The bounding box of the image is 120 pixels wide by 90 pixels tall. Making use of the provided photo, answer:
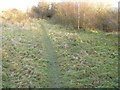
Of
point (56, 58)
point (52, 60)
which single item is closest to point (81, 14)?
point (56, 58)

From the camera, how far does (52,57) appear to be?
857cm

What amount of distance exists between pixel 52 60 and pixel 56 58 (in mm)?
168

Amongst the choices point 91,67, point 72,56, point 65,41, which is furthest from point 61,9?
point 91,67

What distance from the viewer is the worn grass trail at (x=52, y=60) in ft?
22.7

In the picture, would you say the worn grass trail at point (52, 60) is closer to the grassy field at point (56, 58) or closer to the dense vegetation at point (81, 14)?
the grassy field at point (56, 58)

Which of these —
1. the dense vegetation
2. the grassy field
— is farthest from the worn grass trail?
the dense vegetation

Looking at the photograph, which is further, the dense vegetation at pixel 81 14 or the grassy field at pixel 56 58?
the dense vegetation at pixel 81 14

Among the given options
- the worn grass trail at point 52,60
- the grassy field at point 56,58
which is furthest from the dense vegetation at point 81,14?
the worn grass trail at point 52,60

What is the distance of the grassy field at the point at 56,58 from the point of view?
6.88 m

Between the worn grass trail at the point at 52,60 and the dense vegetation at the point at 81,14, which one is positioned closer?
the worn grass trail at the point at 52,60

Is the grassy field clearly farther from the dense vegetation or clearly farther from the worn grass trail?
the dense vegetation

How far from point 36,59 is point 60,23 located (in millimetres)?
5343

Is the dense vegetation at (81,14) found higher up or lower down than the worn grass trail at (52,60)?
higher up

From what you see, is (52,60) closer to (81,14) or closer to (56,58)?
(56,58)
